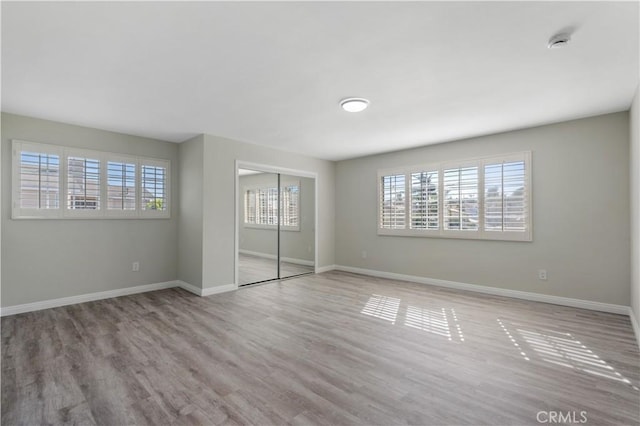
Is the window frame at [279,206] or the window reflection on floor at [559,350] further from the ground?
the window frame at [279,206]

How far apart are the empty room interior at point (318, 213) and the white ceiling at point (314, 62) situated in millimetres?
21

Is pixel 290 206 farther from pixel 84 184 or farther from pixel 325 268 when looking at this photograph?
pixel 84 184

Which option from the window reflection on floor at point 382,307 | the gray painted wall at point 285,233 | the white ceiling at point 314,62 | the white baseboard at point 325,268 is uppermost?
the white ceiling at point 314,62

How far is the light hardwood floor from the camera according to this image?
187 centimetres

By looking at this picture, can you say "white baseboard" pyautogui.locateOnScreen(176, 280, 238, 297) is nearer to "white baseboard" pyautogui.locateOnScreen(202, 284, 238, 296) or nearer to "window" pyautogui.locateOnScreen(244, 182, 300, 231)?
"white baseboard" pyautogui.locateOnScreen(202, 284, 238, 296)

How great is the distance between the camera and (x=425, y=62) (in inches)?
96.7

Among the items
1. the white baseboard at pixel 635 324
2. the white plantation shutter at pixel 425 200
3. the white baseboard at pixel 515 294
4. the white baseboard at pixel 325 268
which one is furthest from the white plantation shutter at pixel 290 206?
the white baseboard at pixel 635 324

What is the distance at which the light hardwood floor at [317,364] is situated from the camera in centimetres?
187

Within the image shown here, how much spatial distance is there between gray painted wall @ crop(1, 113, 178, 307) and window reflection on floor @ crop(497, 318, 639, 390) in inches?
→ 197

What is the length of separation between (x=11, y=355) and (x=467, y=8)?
445cm

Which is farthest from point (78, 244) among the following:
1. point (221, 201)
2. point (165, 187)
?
point (221, 201)

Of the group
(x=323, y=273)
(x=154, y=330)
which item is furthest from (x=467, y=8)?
(x=323, y=273)

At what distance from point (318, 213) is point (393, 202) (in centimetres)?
161

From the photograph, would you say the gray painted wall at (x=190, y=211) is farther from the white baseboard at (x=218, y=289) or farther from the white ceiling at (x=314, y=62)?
the white ceiling at (x=314, y=62)
